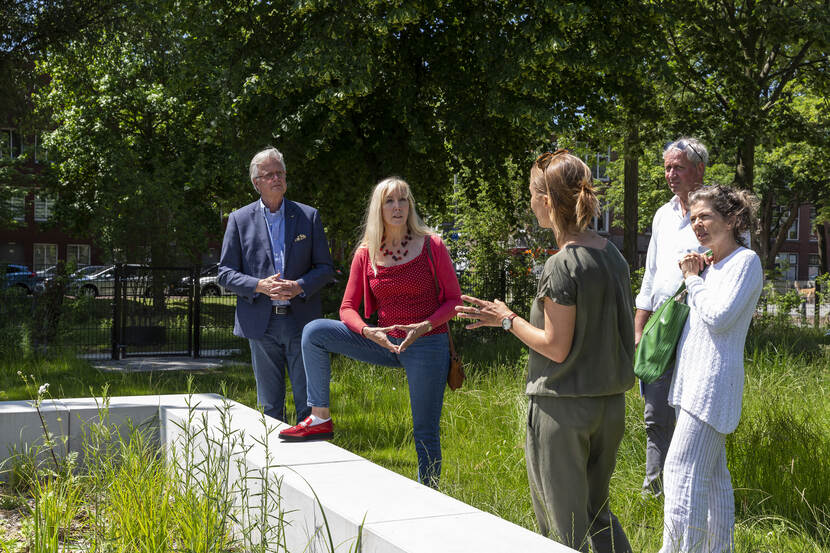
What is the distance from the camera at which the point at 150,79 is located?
92.5ft

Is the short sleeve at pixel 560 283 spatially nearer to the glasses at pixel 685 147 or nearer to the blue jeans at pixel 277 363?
the glasses at pixel 685 147

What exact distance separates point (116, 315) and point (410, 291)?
10720mm

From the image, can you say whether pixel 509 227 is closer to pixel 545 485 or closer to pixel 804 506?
pixel 804 506

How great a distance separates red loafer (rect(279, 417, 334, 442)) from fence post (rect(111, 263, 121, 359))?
34.7 ft

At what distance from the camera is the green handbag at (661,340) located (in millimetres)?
3439

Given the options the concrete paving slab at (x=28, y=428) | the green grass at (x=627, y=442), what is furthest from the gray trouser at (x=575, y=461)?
the concrete paving slab at (x=28, y=428)

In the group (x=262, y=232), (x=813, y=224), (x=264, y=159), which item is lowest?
(x=262, y=232)

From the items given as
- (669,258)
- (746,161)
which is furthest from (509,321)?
(746,161)

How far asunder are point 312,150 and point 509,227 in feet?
15.5

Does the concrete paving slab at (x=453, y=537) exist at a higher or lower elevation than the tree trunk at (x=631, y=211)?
lower

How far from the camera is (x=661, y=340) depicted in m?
3.49

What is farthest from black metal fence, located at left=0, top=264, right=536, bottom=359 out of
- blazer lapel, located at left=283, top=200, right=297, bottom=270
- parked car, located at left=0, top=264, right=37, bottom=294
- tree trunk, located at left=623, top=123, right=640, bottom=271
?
tree trunk, located at left=623, top=123, right=640, bottom=271

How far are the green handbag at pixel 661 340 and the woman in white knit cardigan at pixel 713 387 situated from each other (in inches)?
8.3

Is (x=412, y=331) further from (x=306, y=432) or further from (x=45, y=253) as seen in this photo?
(x=45, y=253)
